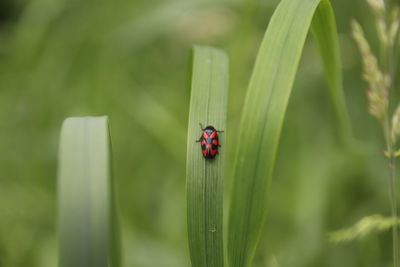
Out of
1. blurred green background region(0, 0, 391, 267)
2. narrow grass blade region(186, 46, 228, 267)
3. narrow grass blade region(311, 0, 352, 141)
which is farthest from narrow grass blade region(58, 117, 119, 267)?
blurred green background region(0, 0, 391, 267)

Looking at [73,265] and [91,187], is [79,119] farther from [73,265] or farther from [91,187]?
[73,265]

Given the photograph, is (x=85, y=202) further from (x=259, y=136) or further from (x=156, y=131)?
(x=156, y=131)

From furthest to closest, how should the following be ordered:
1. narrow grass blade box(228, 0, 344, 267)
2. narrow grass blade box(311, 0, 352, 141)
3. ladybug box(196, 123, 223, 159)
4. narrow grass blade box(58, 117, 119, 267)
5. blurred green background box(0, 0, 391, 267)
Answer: blurred green background box(0, 0, 391, 267) < narrow grass blade box(311, 0, 352, 141) < ladybug box(196, 123, 223, 159) < narrow grass blade box(228, 0, 344, 267) < narrow grass blade box(58, 117, 119, 267)

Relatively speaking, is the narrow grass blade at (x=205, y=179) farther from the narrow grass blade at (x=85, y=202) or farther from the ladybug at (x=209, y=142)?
the narrow grass blade at (x=85, y=202)

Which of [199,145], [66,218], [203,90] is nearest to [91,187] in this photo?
[66,218]

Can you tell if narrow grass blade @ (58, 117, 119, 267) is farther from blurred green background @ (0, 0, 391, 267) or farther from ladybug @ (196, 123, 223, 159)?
blurred green background @ (0, 0, 391, 267)

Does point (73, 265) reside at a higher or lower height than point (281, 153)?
lower
